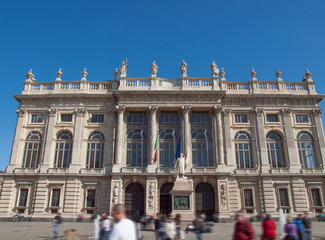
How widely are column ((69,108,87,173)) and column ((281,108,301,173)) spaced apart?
24825 mm

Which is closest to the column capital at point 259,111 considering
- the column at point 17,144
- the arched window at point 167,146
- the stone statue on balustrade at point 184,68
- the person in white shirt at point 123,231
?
the stone statue on balustrade at point 184,68

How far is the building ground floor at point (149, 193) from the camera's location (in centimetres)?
3078

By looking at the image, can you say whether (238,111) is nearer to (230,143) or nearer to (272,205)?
(230,143)

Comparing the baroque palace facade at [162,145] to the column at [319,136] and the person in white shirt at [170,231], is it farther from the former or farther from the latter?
the person in white shirt at [170,231]

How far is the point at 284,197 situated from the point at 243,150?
6.86 m

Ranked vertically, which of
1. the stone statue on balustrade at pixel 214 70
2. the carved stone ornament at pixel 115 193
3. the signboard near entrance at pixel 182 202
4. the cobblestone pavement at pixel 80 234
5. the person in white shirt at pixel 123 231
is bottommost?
the cobblestone pavement at pixel 80 234

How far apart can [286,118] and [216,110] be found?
8.94m

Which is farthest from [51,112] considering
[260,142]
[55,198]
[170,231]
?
[170,231]

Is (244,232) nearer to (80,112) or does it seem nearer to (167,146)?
(167,146)

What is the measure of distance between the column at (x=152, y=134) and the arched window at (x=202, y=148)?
4.87 meters

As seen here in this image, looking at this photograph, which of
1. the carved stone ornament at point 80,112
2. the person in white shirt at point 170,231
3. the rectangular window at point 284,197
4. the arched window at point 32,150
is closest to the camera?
the person in white shirt at point 170,231

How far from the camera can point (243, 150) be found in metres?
33.7

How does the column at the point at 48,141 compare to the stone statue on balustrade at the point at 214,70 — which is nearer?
the column at the point at 48,141

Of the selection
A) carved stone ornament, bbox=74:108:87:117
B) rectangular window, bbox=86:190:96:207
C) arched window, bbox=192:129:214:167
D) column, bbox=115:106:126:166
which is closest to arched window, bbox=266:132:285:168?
arched window, bbox=192:129:214:167
